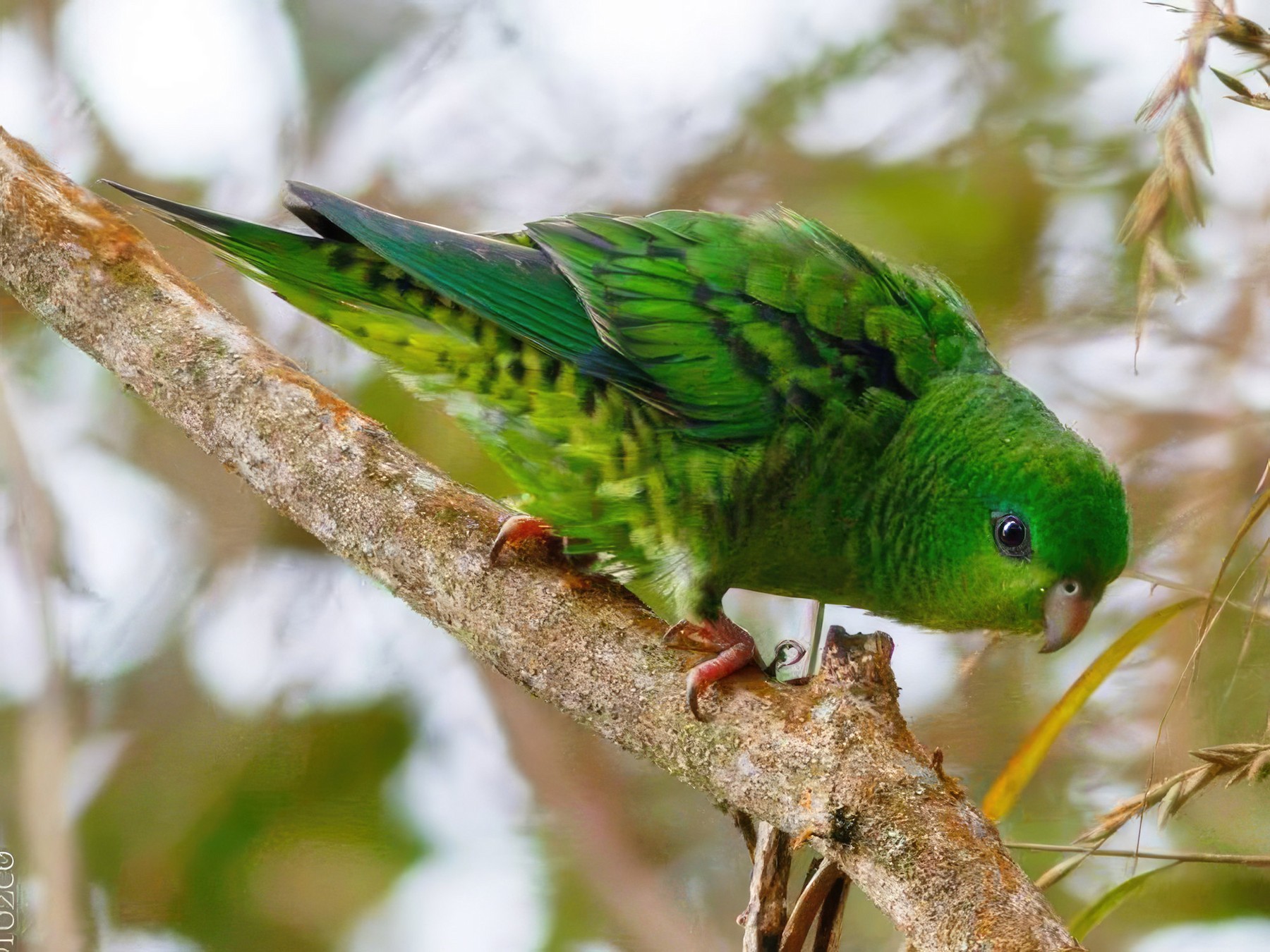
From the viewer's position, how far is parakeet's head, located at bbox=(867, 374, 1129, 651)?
5.98ft

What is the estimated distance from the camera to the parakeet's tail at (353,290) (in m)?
2.04

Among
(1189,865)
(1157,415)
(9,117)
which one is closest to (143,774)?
(9,117)

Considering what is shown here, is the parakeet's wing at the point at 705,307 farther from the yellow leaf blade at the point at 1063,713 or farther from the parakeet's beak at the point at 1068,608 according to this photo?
the yellow leaf blade at the point at 1063,713

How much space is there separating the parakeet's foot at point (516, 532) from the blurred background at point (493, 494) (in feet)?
2.78

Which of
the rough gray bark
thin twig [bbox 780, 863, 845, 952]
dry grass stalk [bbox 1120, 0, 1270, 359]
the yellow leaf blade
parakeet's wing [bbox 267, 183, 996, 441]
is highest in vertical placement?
dry grass stalk [bbox 1120, 0, 1270, 359]

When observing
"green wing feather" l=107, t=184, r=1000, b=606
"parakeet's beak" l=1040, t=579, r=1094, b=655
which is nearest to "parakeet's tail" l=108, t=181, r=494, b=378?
"green wing feather" l=107, t=184, r=1000, b=606

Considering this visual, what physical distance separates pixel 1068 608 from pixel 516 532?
100 cm

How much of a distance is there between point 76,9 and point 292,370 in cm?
179

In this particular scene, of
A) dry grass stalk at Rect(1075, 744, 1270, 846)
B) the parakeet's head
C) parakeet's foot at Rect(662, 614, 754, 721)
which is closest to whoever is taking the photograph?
dry grass stalk at Rect(1075, 744, 1270, 846)

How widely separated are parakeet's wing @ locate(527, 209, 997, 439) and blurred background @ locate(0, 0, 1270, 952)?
64 cm

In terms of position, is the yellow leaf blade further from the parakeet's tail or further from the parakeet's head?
the parakeet's tail

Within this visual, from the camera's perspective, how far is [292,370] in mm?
2225

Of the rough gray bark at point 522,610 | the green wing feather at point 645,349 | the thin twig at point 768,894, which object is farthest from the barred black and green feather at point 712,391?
the thin twig at point 768,894

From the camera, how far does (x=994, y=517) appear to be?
190cm
